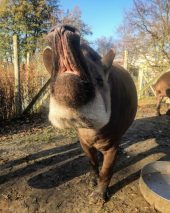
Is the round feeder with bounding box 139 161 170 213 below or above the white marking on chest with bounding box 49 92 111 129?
below

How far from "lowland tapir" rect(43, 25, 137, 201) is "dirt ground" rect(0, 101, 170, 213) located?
34.0 inches

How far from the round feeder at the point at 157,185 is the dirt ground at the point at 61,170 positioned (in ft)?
0.53

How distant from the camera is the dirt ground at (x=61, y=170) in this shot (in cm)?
367

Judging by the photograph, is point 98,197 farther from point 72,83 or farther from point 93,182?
point 72,83

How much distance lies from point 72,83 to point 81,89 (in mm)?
92

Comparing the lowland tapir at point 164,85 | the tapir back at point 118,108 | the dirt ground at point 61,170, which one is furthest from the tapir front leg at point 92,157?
the lowland tapir at point 164,85

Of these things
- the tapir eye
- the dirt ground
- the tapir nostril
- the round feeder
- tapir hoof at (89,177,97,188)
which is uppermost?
the tapir nostril

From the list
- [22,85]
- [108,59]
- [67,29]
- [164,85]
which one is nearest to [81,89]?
[67,29]

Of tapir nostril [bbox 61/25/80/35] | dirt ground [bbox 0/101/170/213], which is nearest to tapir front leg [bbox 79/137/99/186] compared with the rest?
dirt ground [bbox 0/101/170/213]

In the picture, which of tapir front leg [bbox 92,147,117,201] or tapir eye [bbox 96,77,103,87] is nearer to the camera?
tapir eye [bbox 96,77,103,87]

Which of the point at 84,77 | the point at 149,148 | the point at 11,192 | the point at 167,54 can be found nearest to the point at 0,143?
the point at 11,192

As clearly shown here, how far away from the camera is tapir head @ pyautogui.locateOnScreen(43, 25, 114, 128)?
6.18ft

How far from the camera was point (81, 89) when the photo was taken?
2086 millimetres

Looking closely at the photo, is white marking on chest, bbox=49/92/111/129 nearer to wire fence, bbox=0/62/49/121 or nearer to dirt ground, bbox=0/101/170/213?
dirt ground, bbox=0/101/170/213
